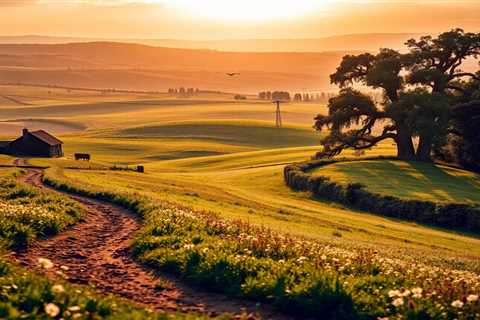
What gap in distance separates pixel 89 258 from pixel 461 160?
76.8 meters

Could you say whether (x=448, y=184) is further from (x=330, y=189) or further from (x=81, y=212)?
(x=81, y=212)

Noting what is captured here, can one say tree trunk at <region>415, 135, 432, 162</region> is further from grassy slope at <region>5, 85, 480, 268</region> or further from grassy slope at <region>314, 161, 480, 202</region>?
grassy slope at <region>5, 85, 480, 268</region>

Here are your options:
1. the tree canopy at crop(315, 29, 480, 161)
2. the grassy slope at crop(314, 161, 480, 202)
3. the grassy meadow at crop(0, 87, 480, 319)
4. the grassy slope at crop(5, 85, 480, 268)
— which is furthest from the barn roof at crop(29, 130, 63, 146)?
the grassy slope at crop(314, 161, 480, 202)

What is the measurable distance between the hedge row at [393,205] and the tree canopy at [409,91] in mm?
17394

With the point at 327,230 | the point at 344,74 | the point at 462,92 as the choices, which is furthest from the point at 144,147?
the point at 327,230

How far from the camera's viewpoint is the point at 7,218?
63.4ft

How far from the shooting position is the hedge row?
53094 millimetres

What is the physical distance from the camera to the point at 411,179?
7288 cm

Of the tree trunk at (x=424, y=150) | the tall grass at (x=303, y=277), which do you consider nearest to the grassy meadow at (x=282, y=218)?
the tall grass at (x=303, y=277)

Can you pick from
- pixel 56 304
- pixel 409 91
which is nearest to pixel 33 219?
pixel 56 304

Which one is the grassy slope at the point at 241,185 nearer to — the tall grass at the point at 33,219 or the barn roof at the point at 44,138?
the barn roof at the point at 44,138

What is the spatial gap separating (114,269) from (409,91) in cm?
7162

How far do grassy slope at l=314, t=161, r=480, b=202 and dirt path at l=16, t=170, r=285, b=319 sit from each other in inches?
1623

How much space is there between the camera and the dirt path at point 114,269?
13375 millimetres
